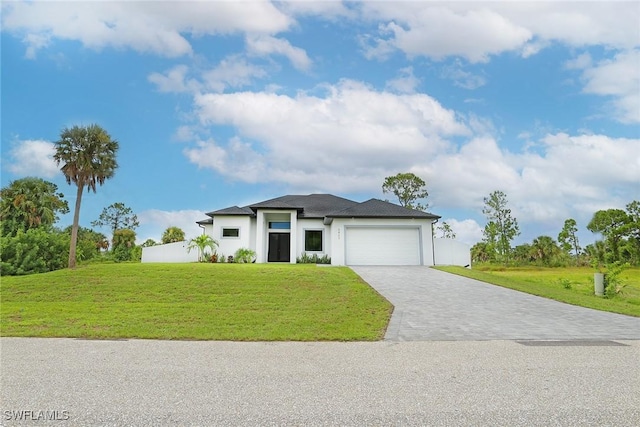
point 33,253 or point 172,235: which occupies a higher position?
point 172,235

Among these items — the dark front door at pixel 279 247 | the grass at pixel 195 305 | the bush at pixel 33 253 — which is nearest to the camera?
the grass at pixel 195 305

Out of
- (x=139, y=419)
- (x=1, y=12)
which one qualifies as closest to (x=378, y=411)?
A: (x=139, y=419)

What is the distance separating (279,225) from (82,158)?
39.0ft

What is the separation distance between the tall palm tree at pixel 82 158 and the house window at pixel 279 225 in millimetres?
9980

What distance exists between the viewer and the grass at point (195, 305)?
25.1ft

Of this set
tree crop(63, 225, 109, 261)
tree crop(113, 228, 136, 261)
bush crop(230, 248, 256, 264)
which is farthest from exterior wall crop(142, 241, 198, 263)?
tree crop(113, 228, 136, 261)

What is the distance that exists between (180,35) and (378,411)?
1520 centimetres

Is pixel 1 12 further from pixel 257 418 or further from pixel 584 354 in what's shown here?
pixel 584 354

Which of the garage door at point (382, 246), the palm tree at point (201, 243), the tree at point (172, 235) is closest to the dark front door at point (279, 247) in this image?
the palm tree at point (201, 243)

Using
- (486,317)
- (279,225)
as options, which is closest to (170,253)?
(279,225)

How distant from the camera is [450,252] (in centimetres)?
2378

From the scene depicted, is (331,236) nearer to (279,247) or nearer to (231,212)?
(279,247)

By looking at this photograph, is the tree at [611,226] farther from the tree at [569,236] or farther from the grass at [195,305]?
the grass at [195,305]

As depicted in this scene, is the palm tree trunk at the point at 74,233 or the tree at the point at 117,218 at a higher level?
the tree at the point at 117,218
